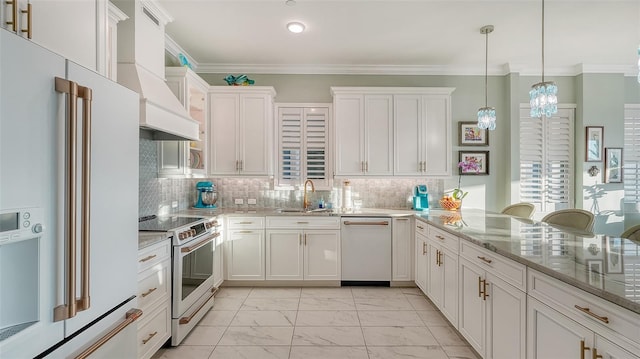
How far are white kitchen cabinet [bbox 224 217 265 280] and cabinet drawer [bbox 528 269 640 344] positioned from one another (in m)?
2.75

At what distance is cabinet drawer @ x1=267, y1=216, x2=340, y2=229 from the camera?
11.8 ft

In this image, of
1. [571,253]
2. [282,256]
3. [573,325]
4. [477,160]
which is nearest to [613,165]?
[477,160]

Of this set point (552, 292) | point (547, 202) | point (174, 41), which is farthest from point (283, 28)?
point (547, 202)

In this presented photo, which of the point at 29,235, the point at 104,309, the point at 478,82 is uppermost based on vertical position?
the point at 478,82

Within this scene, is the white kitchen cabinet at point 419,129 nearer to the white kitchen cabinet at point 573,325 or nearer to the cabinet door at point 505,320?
the cabinet door at point 505,320

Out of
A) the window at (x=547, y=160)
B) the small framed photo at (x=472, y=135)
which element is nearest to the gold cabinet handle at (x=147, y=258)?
the small framed photo at (x=472, y=135)

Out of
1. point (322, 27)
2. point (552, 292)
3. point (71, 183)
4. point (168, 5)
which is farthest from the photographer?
point (322, 27)

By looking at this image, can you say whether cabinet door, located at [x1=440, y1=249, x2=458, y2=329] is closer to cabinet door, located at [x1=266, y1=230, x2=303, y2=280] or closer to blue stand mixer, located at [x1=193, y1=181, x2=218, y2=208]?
cabinet door, located at [x1=266, y1=230, x2=303, y2=280]

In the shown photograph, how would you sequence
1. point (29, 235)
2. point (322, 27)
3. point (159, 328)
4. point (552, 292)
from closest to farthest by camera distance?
point (29, 235) < point (552, 292) < point (159, 328) < point (322, 27)

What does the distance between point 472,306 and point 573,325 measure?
930 mm

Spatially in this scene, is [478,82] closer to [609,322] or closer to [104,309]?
[609,322]

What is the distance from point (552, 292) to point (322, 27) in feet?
9.47

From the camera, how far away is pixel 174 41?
342 cm

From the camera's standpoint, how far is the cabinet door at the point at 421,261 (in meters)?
3.16
